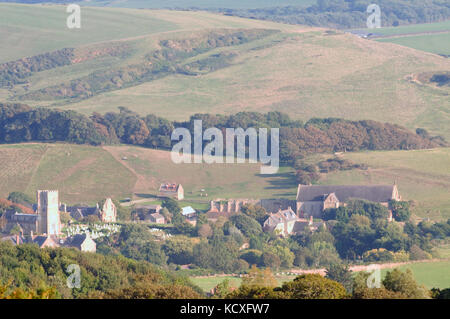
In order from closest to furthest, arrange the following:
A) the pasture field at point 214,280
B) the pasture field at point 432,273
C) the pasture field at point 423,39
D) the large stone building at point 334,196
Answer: the pasture field at point 432,273, the pasture field at point 214,280, the large stone building at point 334,196, the pasture field at point 423,39

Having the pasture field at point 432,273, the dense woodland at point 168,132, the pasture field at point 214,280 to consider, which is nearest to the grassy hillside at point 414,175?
the dense woodland at point 168,132

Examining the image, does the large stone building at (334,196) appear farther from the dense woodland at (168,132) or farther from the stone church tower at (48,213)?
the stone church tower at (48,213)

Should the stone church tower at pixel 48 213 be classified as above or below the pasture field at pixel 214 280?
below

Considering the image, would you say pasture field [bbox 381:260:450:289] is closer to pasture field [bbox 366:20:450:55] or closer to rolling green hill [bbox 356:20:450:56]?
rolling green hill [bbox 356:20:450:56]

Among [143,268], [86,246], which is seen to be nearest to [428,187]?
[86,246]
